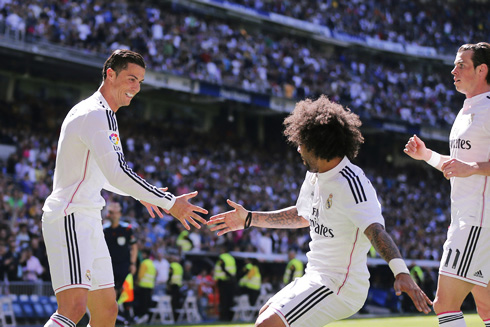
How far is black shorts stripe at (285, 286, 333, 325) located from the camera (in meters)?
4.08

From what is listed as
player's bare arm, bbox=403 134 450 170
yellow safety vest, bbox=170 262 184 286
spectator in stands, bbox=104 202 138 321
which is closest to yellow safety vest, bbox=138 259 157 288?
yellow safety vest, bbox=170 262 184 286

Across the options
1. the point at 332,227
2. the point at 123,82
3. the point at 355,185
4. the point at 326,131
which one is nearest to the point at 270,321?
the point at 332,227

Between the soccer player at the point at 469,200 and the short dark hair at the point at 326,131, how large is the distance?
89 cm

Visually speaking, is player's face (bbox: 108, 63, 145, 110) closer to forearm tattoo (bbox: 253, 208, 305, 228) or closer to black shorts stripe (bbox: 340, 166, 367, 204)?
forearm tattoo (bbox: 253, 208, 305, 228)

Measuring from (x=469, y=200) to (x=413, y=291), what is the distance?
167 cm

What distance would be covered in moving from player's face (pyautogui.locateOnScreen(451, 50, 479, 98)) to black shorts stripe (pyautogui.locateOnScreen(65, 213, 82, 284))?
127 inches

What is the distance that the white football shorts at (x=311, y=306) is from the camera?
409 centimetres

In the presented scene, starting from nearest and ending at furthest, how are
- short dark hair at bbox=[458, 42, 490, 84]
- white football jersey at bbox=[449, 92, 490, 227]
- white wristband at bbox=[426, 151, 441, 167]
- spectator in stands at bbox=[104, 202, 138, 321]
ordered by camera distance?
white football jersey at bbox=[449, 92, 490, 227], short dark hair at bbox=[458, 42, 490, 84], white wristband at bbox=[426, 151, 441, 167], spectator in stands at bbox=[104, 202, 138, 321]

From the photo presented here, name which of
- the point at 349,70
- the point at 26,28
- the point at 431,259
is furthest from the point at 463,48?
the point at 349,70

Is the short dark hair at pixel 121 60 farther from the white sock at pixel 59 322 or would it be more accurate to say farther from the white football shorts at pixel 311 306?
the white football shorts at pixel 311 306

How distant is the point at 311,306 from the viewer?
13.5 feet

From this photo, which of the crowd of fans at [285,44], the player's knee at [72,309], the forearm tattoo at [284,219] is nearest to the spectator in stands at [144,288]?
the player's knee at [72,309]

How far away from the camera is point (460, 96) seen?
3772 centimetres

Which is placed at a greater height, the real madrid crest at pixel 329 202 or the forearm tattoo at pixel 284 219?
the real madrid crest at pixel 329 202
